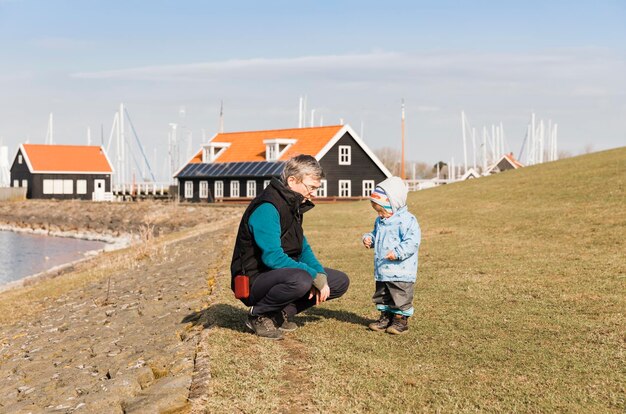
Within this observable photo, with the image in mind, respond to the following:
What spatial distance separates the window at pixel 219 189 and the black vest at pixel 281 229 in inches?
2070

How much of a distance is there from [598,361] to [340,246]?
1386cm

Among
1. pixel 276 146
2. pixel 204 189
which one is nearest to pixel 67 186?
pixel 204 189

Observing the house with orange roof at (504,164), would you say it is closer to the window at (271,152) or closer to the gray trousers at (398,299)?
the window at (271,152)

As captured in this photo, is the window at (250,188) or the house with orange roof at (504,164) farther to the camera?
the house with orange roof at (504,164)

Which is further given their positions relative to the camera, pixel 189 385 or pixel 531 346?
pixel 531 346

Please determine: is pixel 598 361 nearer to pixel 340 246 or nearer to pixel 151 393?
pixel 151 393

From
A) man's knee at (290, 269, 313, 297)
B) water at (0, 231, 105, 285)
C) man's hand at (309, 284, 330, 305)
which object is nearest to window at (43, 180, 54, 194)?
water at (0, 231, 105, 285)

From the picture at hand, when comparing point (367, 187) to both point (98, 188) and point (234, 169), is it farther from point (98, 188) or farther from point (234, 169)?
point (98, 188)

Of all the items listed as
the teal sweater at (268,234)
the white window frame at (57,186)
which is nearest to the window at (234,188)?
the white window frame at (57,186)

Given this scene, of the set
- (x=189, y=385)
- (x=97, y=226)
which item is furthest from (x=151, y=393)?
(x=97, y=226)

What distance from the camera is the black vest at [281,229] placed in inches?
311

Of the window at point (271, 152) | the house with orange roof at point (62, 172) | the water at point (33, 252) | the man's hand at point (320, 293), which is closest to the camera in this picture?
the man's hand at point (320, 293)

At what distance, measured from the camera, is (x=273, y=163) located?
5659cm

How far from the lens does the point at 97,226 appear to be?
5625 cm
